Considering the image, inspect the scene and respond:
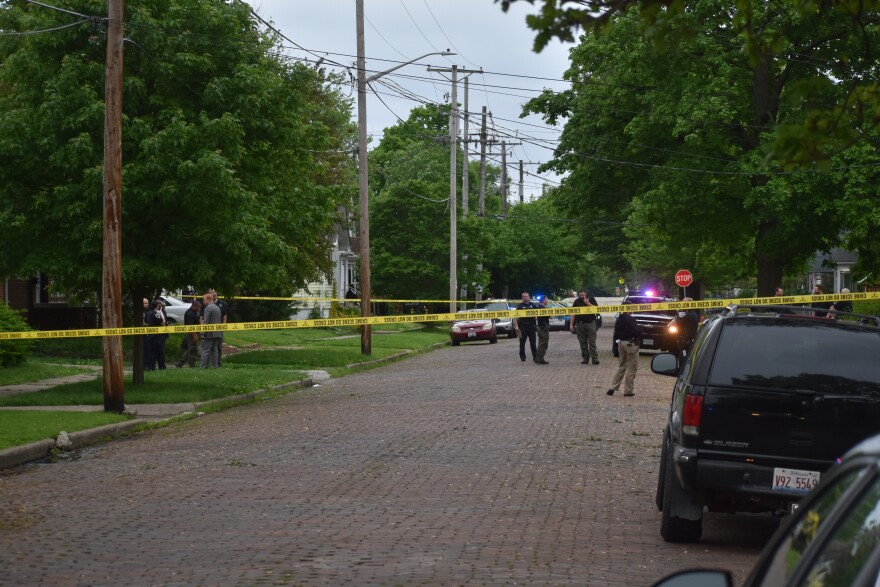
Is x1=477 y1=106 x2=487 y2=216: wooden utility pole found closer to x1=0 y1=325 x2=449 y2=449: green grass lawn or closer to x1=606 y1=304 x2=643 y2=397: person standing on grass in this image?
x1=0 y1=325 x2=449 y2=449: green grass lawn

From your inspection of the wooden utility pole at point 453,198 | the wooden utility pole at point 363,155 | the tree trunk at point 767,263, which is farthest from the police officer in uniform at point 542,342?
the wooden utility pole at point 453,198

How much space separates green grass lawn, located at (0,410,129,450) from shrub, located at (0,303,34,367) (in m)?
8.46

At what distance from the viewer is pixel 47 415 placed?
17.7m

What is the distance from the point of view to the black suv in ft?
28.9

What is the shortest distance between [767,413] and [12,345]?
20808 mm

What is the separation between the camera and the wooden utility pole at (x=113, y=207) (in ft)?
61.0

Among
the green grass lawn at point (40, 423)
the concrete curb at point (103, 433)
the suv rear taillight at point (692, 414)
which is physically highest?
the suv rear taillight at point (692, 414)

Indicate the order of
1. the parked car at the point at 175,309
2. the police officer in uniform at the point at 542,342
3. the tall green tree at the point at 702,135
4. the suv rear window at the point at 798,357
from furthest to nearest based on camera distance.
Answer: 1. the parked car at the point at 175,309
2. the tall green tree at the point at 702,135
3. the police officer in uniform at the point at 542,342
4. the suv rear window at the point at 798,357

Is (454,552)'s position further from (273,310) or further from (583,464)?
(273,310)

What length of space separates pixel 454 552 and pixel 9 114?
15.1m

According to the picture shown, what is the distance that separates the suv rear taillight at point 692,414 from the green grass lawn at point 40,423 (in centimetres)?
864

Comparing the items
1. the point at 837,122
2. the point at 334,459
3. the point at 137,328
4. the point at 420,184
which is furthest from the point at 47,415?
the point at 420,184

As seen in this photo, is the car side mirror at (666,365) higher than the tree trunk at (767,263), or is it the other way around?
the tree trunk at (767,263)

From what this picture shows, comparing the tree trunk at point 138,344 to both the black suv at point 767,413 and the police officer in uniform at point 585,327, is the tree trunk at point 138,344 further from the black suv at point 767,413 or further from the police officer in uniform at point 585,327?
the black suv at point 767,413
